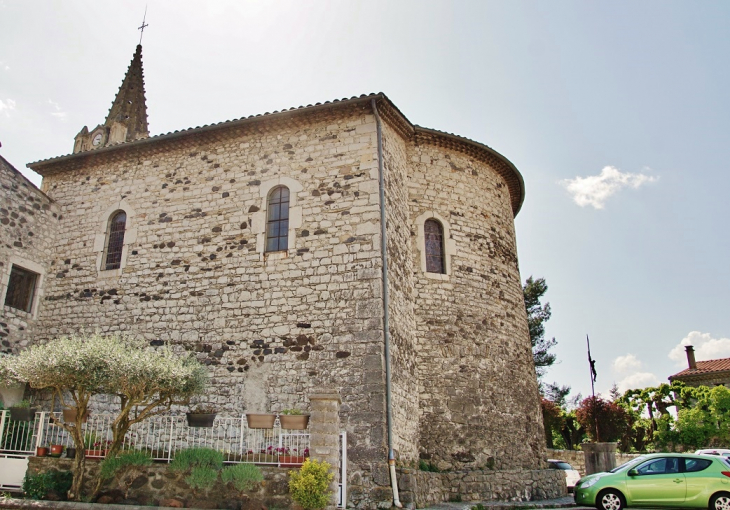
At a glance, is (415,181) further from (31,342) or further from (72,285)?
(31,342)

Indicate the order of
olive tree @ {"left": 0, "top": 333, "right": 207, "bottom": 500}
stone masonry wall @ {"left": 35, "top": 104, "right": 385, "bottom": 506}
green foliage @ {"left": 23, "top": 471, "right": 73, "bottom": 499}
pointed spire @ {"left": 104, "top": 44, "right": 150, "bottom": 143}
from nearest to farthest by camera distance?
olive tree @ {"left": 0, "top": 333, "right": 207, "bottom": 500}
green foliage @ {"left": 23, "top": 471, "right": 73, "bottom": 499}
stone masonry wall @ {"left": 35, "top": 104, "right": 385, "bottom": 506}
pointed spire @ {"left": 104, "top": 44, "right": 150, "bottom": 143}

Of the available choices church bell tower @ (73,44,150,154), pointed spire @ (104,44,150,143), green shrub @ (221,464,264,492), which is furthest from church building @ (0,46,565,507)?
pointed spire @ (104,44,150,143)

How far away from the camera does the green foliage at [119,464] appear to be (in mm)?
9156

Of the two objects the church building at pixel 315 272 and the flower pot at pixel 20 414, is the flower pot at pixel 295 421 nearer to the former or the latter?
the church building at pixel 315 272

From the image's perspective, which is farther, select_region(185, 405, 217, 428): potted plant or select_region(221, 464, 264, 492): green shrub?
select_region(185, 405, 217, 428): potted plant

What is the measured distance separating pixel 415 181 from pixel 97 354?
832cm

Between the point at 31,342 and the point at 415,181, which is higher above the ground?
the point at 415,181

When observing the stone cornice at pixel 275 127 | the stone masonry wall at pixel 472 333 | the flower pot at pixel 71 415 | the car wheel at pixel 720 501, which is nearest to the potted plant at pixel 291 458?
the flower pot at pixel 71 415

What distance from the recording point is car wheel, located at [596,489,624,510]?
10.1m

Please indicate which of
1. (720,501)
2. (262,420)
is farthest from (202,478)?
(720,501)

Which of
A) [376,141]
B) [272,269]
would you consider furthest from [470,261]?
[272,269]

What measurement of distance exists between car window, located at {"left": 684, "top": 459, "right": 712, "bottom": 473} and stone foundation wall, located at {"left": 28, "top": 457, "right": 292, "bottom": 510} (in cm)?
675

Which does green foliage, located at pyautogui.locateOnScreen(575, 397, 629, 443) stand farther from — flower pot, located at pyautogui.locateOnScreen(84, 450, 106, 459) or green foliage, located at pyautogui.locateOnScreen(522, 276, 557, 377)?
flower pot, located at pyautogui.locateOnScreen(84, 450, 106, 459)

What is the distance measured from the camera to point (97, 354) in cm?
919
